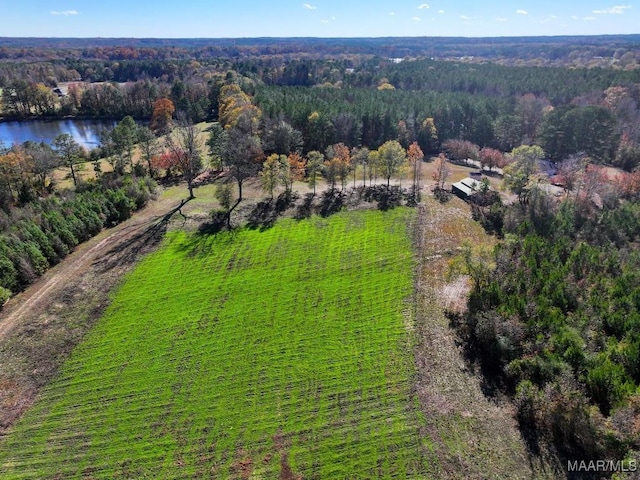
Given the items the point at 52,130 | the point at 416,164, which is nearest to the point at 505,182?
the point at 416,164

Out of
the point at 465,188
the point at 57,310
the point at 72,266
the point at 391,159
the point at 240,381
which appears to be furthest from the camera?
the point at 465,188

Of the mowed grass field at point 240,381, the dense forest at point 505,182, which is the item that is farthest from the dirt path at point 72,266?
the mowed grass field at point 240,381

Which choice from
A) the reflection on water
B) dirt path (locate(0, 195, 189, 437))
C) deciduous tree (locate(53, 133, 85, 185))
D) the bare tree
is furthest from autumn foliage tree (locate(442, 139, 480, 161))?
the reflection on water

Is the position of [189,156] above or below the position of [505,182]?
above

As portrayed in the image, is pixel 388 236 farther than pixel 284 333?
Yes

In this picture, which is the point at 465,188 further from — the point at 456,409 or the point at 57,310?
the point at 57,310

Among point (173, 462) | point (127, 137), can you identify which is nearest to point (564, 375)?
point (173, 462)

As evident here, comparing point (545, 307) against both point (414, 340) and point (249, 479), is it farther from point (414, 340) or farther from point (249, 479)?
point (249, 479)

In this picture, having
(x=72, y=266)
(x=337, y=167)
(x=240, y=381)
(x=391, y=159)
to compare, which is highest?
(x=391, y=159)

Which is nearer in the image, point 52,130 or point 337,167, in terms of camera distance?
point 337,167
